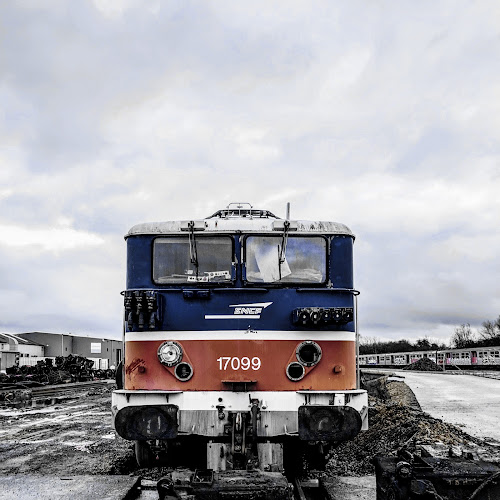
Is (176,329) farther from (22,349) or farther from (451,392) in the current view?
(22,349)

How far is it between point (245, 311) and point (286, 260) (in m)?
0.72

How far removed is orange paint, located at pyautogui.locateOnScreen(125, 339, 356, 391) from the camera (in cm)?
623

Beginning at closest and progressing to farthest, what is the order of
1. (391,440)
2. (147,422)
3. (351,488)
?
1. (147,422)
2. (351,488)
3. (391,440)

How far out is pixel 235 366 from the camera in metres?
6.25

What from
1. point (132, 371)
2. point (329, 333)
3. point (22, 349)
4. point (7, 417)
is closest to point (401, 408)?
point (329, 333)

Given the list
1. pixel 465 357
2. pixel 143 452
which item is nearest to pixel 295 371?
pixel 143 452

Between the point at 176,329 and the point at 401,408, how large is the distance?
28.9 ft

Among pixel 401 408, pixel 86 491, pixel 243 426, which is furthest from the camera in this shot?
pixel 401 408

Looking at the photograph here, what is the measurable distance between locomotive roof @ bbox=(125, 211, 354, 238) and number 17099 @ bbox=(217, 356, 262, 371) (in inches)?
54.3

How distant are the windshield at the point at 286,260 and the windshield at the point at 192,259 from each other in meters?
0.26

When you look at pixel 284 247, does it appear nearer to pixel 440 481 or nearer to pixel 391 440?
pixel 440 481

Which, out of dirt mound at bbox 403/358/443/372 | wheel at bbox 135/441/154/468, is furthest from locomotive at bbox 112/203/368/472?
dirt mound at bbox 403/358/443/372

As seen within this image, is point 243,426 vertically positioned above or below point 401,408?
above

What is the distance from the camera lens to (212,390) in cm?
620
